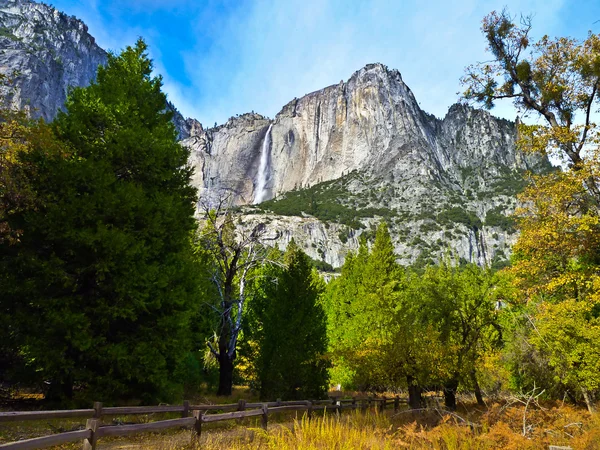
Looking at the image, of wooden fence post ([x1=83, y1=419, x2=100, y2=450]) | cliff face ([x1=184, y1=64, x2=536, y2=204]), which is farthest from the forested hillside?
cliff face ([x1=184, y1=64, x2=536, y2=204])

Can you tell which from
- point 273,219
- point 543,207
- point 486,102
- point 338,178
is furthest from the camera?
point 338,178

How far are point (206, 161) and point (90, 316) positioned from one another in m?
177

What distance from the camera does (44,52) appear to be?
119438mm

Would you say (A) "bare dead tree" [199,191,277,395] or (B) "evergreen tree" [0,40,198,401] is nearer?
(B) "evergreen tree" [0,40,198,401]

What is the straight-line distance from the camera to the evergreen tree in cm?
956

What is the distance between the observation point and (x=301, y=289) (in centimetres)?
1730

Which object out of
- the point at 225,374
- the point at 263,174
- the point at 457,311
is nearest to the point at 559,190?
the point at 457,311

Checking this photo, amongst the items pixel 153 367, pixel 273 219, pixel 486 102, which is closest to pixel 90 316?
pixel 153 367

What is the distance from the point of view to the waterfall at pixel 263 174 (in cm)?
16625

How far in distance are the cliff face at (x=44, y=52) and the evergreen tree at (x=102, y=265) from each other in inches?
4146

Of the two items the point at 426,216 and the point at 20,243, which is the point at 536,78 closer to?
the point at 20,243

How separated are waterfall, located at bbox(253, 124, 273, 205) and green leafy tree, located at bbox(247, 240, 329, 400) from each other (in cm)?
14903

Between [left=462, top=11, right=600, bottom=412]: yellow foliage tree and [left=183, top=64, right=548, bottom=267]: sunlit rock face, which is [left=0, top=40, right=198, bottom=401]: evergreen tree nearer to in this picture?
[left=462, top=11, right=600, bottom=412]: yellow foliage tree

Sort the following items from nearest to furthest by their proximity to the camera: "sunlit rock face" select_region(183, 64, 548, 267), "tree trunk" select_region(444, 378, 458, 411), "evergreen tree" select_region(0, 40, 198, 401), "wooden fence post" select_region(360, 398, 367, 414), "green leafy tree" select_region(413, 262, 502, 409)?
"evergreen tree" select_region(0, 40, 198, 401)
"wooden fence post" select_region(360, 398, 367, 414)
"tree trunk" select_region(444, 378, 458, 411)
"green leafy tree" select_region(413, 262, 502, 409)
"sunlit rock face" select_region(183, 64, 548, 267)
